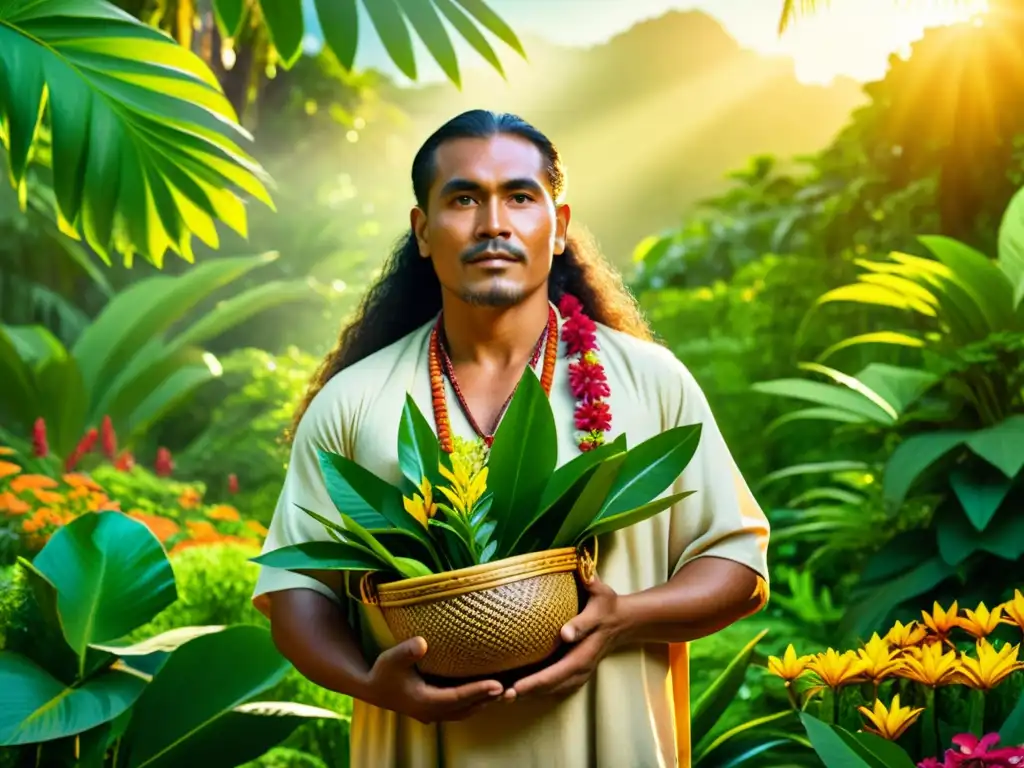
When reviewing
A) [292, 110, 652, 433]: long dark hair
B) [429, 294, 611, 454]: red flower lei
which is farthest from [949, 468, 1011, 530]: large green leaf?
[429, 294, 611, 454]: red flower lei

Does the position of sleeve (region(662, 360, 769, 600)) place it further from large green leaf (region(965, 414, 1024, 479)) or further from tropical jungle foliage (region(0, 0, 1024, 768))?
large green leaf (region(965, 414, 1024, 479))

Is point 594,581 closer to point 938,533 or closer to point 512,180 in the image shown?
point 512,180

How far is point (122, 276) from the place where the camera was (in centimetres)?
930

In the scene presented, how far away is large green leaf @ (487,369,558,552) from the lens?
164 centimetres

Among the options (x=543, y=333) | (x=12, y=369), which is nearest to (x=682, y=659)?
(x=543, y=333)

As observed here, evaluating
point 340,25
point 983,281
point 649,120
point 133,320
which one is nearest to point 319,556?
point 340,25

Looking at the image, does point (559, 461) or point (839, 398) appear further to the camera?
point (839, 398)

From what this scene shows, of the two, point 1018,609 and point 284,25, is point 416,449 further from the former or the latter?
point 284,25

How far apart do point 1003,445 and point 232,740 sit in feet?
6.17

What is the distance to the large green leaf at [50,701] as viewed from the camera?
250 cm

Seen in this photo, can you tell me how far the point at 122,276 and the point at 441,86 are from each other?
138 inches

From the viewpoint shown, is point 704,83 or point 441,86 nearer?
point 704,83

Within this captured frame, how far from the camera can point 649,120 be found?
993cm

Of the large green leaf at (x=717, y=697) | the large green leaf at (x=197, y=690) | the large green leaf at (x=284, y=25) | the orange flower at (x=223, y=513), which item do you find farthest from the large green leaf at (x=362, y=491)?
the orange flower at (x=223, y=513)
